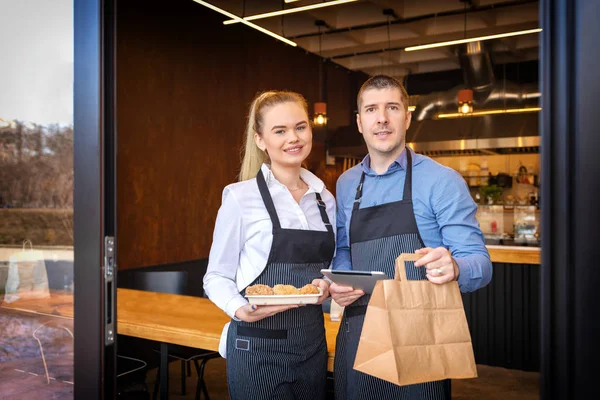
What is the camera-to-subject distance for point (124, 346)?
13.8ft

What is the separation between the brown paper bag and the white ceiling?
17.7ft

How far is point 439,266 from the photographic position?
1524 millimetres

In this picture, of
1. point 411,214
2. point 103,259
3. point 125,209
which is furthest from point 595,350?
point 125,209

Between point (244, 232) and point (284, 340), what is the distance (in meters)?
0.39

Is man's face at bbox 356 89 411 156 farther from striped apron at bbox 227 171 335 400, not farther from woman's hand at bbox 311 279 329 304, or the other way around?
woman's hand at bbox 311 279 329 304

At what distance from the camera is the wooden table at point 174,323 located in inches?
106

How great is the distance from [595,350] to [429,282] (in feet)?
1.63

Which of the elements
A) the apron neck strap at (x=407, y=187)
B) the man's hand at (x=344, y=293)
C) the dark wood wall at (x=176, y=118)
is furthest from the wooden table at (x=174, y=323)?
the dark wood wall at (x=176, y=118)

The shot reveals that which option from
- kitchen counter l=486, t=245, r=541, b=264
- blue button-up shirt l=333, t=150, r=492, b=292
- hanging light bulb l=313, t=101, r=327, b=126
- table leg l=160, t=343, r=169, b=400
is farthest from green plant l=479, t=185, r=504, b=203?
blue button-up shirt l=333, t=150, r=492, b=292

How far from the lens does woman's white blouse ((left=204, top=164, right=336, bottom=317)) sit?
199 centimetres

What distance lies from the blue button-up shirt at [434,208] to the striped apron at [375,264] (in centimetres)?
3

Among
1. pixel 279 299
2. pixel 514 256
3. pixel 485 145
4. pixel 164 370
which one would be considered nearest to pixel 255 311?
pixel 279 299

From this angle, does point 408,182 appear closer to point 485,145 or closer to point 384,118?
point 384,118

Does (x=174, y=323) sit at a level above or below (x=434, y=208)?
below
